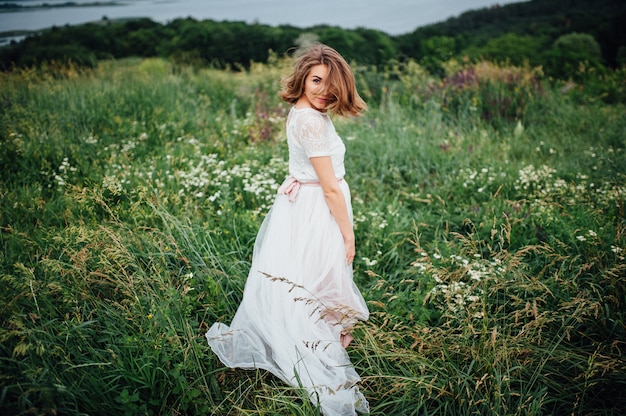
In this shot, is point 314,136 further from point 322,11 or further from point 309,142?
point 322,11

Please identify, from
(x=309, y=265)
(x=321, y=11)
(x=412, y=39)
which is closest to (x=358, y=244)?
(x=309, y=265)

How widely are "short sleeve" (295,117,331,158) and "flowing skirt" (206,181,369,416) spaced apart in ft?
1.07

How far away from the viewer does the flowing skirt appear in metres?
2.28

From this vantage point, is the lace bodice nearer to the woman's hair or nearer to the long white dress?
the long white dress

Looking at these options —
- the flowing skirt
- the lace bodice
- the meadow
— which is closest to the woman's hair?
the lace bodice

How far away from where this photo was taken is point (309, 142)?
2156mm

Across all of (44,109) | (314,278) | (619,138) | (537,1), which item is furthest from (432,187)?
(537,1)

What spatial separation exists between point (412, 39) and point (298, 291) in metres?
13.9

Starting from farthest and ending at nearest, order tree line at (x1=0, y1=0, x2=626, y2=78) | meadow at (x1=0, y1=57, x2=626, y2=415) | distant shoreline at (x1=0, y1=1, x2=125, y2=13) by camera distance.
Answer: tree line at (x1=0, y1=0, x2=626, y2=78) → distant shoreline at (x1=0, y1=1, x2=125, y2=13) → meadow at (x1=0, y1=57, x2=626, y2=415)

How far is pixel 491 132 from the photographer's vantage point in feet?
19.6

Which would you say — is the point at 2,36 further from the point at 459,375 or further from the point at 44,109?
the point at 459,375

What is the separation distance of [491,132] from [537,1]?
1364cm

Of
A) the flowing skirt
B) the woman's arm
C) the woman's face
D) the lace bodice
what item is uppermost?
the woman's face

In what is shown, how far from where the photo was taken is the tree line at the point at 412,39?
39.2 feet
